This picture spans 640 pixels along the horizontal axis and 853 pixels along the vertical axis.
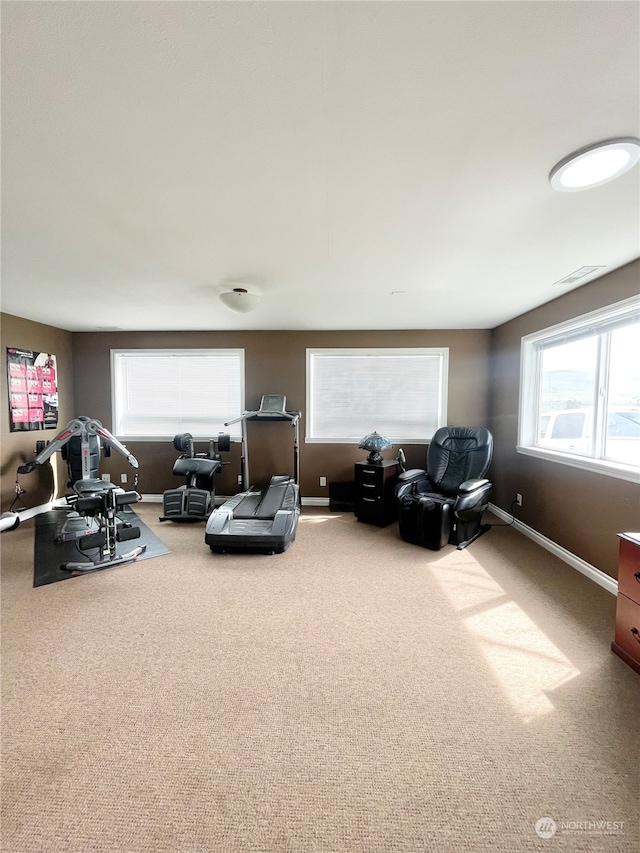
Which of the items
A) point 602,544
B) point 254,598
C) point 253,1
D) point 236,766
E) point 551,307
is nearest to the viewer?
point 253,1

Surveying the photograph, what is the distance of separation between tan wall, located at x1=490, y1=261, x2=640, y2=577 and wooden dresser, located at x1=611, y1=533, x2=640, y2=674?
28.2 inches

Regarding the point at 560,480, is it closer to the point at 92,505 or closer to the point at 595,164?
the point at 595,164

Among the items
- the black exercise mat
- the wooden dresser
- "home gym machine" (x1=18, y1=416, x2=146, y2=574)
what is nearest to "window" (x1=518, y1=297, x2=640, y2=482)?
the wooden dresser

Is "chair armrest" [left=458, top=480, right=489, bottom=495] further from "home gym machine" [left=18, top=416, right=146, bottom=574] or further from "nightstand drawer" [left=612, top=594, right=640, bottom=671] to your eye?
"home gym machine" [left=18, top=416, right=146, bottom=574]

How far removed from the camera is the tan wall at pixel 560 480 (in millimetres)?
2525

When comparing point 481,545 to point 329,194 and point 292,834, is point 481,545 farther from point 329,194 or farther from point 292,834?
point 329,194

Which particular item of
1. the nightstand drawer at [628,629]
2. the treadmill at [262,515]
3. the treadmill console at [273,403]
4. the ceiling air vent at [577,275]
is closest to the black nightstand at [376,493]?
the treadmill at [262,515]

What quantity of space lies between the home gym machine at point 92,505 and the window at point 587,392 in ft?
13.0

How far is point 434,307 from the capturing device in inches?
141

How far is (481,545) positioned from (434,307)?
2463mm

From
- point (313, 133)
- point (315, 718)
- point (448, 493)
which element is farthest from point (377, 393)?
point (315, 718)

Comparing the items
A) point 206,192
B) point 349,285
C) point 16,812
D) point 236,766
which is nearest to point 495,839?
point 236,766

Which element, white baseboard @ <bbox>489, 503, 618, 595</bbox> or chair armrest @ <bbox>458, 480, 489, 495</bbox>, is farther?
chair armrest @ <bbox>458, 480, 489, 495</bbox>

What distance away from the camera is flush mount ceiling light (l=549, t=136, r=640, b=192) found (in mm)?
1316
